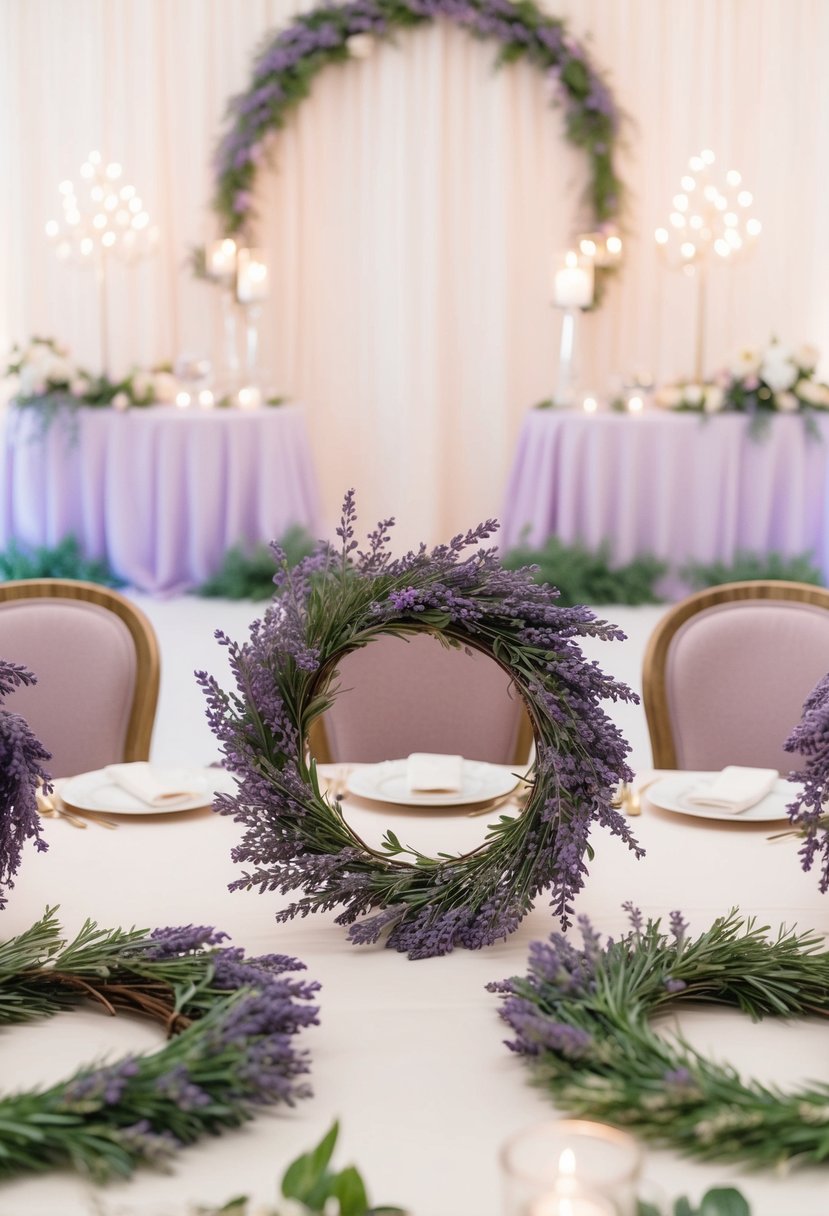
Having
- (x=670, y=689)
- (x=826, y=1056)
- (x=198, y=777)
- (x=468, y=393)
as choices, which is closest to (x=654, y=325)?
(x=468, y=393)

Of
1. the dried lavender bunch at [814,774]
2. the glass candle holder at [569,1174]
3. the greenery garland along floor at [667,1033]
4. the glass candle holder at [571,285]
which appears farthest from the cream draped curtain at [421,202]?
the glass candle holder at [569,1174]

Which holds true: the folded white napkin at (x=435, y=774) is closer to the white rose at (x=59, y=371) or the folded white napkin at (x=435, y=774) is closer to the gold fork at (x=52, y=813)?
the gold fork at (x=52, y=813)

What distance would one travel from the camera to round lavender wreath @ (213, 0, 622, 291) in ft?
23.9

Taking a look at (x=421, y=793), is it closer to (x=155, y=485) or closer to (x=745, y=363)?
(x=155, y=485)

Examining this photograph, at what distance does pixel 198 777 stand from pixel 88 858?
0.29 m

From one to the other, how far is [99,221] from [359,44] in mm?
1704

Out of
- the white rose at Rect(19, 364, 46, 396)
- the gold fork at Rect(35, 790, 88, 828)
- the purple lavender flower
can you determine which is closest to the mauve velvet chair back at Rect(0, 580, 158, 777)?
the gold fork at Rect(35, 790, 88, 828)

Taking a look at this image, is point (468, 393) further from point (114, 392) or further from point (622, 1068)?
point (622, 1068)

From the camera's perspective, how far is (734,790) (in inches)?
71.5

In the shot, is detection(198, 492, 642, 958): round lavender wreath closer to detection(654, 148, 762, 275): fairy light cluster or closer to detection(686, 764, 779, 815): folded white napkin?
detection(686, 764, 779, 815): folded white napkin

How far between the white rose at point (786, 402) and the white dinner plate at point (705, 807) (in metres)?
4.26

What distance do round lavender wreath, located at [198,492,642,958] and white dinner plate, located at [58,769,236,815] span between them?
37 centimetres

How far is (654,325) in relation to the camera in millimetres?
7883

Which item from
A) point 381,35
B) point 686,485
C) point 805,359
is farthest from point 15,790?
point 381,35
